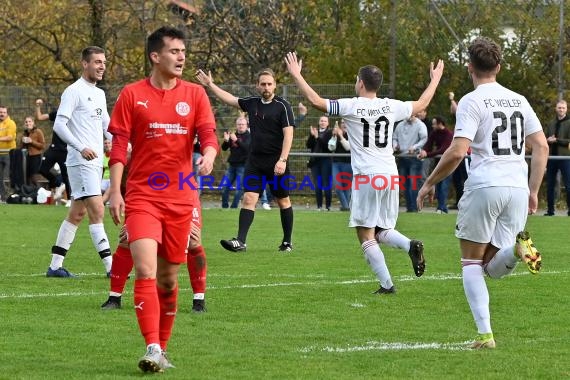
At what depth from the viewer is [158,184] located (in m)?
7.46

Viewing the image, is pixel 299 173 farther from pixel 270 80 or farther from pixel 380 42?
pixel 270 80

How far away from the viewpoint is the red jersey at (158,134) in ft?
24.4

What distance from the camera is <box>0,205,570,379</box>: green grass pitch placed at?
7.45 meters

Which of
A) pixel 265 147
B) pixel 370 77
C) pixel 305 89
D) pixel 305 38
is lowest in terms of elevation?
pixel 265 147

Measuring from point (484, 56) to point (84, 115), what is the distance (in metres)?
5.28

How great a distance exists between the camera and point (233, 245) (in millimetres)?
15781

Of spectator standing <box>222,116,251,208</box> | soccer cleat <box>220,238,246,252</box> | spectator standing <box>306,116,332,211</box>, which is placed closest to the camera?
soccer cleat <box>220,238,246,252</box>

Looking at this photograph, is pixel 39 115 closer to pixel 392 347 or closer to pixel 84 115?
pixel 84 115

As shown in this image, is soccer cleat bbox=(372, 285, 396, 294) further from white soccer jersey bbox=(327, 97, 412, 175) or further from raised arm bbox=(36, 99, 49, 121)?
raised arm bbox=(36, 99, 49, 121)

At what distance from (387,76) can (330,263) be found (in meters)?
15.7

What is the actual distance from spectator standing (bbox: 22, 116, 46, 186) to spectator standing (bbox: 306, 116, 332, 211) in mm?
6471

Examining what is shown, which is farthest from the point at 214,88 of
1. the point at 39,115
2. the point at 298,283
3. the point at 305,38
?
the point at 305,38

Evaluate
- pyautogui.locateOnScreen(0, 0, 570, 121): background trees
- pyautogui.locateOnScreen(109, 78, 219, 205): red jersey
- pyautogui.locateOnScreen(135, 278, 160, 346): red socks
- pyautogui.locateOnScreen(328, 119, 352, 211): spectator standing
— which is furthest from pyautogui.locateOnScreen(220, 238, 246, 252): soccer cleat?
pyautogui.locateOnScreen(0, 0, 570, 121): background trees

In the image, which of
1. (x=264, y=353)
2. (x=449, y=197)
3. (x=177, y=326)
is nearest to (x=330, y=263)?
(x=177, y=326)
